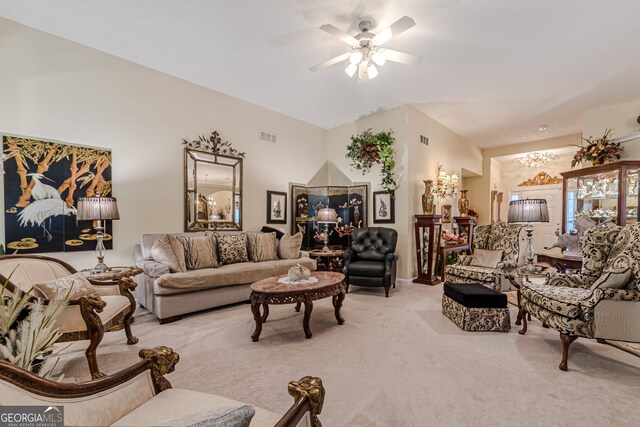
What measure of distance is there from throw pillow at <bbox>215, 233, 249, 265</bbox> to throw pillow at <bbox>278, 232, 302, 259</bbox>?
617mm

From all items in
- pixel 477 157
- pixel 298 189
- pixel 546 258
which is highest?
pixel 477 157

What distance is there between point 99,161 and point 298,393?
3.97 metres

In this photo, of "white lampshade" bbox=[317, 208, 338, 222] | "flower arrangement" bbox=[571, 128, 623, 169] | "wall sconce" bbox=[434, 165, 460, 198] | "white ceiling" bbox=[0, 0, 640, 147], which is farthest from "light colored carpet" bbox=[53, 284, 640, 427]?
"flower arrangement" bbox=[571, 128, 623, 169]

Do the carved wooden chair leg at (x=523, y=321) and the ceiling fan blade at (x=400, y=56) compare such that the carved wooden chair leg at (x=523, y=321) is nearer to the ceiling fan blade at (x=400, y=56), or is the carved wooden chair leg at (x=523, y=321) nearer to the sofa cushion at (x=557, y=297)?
the sofa cushion at (x=557, y=297)

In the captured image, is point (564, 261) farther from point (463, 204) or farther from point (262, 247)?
point (262, 247)

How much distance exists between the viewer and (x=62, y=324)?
216cm

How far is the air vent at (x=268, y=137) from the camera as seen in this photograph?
5402mm

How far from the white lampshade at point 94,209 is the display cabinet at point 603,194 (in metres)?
6.99

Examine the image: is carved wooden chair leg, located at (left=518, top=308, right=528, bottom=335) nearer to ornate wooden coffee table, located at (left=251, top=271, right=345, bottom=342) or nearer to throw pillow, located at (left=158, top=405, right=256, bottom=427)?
ornate wooden coffee table, located at (left=251, top=271, right=345, bottom=342)

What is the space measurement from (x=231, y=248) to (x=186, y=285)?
1013 mm

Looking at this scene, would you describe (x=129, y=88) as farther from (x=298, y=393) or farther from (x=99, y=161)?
(x=298, y=393)

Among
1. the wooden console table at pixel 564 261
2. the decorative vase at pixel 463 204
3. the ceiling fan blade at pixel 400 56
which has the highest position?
the ceiling fan blade at pixel 400 56

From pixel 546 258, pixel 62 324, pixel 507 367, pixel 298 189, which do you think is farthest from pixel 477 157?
pixel 62 324

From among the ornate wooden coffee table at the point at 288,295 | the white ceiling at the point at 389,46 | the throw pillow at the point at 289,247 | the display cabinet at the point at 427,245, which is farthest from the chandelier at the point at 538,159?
the ornate wooden coffee table at the point at 288,295
